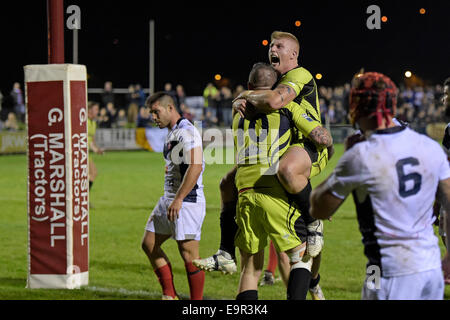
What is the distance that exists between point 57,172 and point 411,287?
4.20 meters

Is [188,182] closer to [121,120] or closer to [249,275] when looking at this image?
[249,275]

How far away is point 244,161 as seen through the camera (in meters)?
5.56

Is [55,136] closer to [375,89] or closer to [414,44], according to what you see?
[375,89]

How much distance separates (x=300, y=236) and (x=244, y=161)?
73 cm

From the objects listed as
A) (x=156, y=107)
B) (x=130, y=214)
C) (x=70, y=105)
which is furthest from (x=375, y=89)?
(x=130, y=214)

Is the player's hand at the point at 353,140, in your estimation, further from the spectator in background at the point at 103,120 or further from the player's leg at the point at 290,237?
the spectator in background at the point at 103,120

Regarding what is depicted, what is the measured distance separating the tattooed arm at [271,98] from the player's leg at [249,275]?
3.76ft

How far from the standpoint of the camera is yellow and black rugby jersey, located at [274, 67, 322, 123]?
5.45 m

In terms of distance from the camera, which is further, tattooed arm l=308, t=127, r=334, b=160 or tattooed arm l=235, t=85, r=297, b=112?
tattooed arm l=308, t=127, r=334, b=160

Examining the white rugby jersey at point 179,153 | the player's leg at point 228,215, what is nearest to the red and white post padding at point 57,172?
the white rugby jersey at point 179,153

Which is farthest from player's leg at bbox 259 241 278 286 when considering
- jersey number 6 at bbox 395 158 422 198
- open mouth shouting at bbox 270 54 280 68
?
jersey number 6 at bbox 395 158 422 198

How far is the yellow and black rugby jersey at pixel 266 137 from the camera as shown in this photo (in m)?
5.49

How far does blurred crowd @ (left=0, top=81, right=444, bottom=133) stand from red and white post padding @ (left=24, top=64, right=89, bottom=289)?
19822mm

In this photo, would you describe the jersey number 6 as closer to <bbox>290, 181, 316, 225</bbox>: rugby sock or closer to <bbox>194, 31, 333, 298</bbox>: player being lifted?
<bbox>194, 31, 333, 298</bbox>: player being lifted
